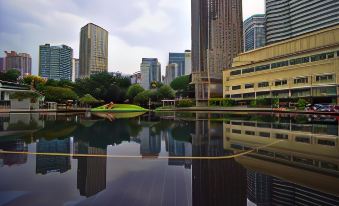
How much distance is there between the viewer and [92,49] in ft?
422

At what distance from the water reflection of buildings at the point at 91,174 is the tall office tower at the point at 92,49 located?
416ft

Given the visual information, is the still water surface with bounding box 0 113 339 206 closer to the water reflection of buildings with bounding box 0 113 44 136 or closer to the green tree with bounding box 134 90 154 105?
the water reflection of buildings with bounding box 0 113 44 136

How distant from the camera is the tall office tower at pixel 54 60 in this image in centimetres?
14350

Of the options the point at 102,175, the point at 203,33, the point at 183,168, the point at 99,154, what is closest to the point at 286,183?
the point at 183,168

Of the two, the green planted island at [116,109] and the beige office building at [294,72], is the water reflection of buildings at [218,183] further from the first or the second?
the green planted island at [116,109]

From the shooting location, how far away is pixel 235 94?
6869 centimetres

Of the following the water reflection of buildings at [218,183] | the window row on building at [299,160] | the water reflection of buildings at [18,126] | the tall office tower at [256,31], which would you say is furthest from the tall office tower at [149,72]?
the water reflection of buildings at [218,183]

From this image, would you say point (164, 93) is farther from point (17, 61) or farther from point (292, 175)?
point (17, 61)

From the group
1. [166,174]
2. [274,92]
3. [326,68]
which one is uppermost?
[326,68]

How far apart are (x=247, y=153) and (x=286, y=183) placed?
10.3 ft

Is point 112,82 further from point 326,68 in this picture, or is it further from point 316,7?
point 316,7

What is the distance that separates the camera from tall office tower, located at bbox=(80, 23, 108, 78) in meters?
128

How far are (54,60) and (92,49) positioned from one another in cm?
3101

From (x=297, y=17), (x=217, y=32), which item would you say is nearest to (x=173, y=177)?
(x=217, y=32)
